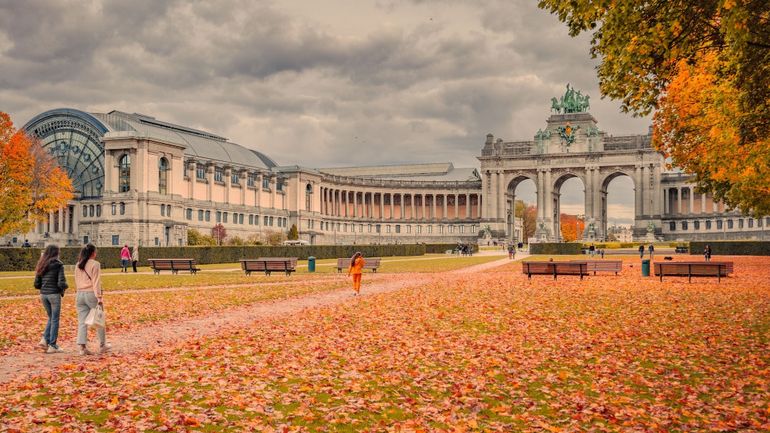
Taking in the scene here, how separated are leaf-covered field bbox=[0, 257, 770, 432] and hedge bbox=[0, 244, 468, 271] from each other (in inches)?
1422

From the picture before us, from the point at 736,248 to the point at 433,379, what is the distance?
74152 millimetres

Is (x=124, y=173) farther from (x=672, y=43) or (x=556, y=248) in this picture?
(x=672, y=43)

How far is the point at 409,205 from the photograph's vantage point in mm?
157500

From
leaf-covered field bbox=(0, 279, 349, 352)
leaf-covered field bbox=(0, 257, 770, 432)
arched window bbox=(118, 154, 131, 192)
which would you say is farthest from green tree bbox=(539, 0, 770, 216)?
arched window bbox=(118, 154, 131, 192)

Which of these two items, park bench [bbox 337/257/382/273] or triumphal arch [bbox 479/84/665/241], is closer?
park bench [bbox 337/257/382/273]

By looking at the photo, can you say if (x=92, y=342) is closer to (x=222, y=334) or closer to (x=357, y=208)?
(x=222, y=334)

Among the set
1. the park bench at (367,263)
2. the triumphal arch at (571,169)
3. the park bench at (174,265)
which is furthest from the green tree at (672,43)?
the triumphal arch at (571,169)

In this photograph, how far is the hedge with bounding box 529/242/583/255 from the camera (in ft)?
280

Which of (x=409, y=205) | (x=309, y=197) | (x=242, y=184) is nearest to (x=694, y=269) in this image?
(x=242, y=184)

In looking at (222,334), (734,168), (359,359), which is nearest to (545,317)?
(359,359)

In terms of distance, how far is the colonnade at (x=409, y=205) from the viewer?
482 feet

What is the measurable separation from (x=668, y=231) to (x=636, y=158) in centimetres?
1703

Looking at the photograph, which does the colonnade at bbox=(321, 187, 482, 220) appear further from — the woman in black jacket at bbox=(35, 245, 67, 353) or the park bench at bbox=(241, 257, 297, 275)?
the woman in black jacket at bbox=(35, 245, 67, 353)

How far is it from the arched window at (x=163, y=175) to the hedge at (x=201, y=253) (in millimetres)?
32939
